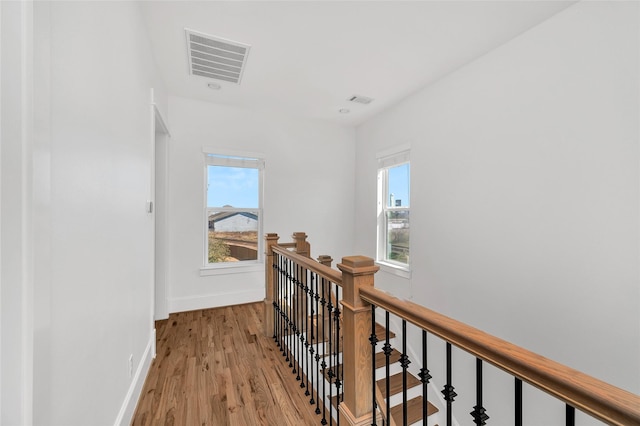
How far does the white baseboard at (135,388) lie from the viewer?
1587mm

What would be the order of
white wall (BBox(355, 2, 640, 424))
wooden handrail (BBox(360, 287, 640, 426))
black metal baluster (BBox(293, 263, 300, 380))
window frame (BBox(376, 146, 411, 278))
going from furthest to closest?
window frame (BBox(376, 146, 411, 278)), black metal baluster (BBox(293, 263, 300, 380)), white wall (BBox(355, 2, 640, 424)), wooden handrail (BBox(360, 287, 640, 426))

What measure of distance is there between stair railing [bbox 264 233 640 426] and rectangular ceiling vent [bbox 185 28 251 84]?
186cm

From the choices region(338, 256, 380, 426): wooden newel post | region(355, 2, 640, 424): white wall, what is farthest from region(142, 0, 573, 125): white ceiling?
region(338, 256, 380, 426): wooden newel post

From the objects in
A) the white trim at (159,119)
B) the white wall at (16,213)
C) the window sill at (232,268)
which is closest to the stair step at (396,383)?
the window sill at (232,268)

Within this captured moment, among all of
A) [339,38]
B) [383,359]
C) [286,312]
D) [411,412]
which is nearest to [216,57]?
[339,38]

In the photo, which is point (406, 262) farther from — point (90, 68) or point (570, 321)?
point (90, 68)

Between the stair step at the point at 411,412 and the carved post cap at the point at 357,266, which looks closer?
the carved post cap at the point at 357,266

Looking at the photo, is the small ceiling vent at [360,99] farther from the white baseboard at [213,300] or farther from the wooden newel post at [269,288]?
the white baseboard at [213,300]

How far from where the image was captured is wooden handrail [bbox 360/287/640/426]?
0.54 meters

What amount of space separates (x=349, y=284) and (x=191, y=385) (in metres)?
1.67

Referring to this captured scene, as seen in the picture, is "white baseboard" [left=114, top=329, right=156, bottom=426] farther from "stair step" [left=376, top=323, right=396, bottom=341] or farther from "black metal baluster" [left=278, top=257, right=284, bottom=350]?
"stair step" [left=376, top=323, right=396, bottom=341]

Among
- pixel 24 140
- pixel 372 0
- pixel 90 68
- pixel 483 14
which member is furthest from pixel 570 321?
pixel 90 68

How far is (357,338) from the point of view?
133 cm

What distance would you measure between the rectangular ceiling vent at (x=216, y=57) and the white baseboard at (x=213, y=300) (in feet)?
9.02
